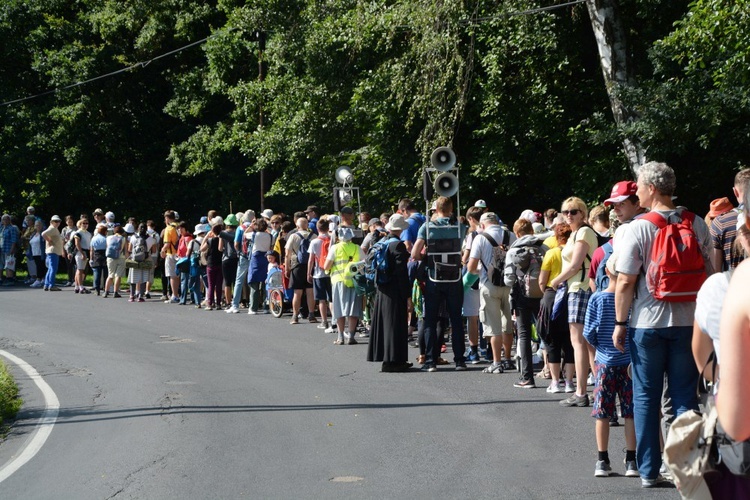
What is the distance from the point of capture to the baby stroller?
19.6m

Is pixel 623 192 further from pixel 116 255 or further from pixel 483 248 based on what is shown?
pixel 116 255

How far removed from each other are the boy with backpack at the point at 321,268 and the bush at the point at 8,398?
5870mm

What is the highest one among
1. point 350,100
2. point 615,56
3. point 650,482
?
point 350,100

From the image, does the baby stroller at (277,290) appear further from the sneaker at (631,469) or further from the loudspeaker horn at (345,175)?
the sneaker at (631,469)

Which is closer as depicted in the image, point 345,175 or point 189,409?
point 189,409

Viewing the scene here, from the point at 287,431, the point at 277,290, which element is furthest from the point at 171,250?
the point at 287,431

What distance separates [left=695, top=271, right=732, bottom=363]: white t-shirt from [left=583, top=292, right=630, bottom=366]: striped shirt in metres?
3.06

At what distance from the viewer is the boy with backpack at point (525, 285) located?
37.9ft

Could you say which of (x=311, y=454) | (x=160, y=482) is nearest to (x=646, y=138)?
(x=311, y=454)

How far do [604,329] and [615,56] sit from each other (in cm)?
1325

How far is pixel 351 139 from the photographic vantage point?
30.3m

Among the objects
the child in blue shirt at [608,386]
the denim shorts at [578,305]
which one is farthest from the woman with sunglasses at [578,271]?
the child in blue shirt at [608,386]

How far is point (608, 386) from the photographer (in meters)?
7.41

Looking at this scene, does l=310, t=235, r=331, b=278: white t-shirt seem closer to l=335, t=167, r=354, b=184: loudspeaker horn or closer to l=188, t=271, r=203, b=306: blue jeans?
l=188, t=271, r=203, b=306: blue jeans
